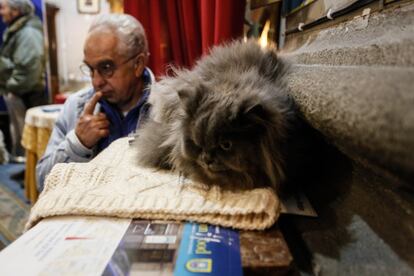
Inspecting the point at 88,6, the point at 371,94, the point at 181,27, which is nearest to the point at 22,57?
the point at 88,6

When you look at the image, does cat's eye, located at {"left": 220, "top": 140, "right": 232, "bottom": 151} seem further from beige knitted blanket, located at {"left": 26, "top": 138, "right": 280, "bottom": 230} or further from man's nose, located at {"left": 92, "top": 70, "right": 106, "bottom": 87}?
man's nose, located at {"left": 92, "top": 70, "right": 106, "bottom": 87}

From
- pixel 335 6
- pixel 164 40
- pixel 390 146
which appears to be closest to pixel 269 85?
pixel 335 6

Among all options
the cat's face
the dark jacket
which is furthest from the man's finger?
the dark jacket

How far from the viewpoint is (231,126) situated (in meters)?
0.58

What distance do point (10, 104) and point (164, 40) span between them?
8.20 ft

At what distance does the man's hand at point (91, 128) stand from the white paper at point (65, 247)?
2.27 ft

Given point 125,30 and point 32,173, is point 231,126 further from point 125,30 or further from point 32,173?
point 32,173

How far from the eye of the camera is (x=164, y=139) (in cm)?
76

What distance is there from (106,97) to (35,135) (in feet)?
3.31

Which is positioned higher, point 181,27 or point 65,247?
point 181,27

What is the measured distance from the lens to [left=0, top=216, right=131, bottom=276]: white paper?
0.42 m

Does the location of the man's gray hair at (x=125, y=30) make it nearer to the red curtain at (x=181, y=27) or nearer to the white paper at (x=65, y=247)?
the red curtain at (x=181, y=27)

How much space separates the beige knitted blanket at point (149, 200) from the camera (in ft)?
1.75

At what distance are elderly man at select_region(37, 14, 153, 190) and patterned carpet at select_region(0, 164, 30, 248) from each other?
87cm
